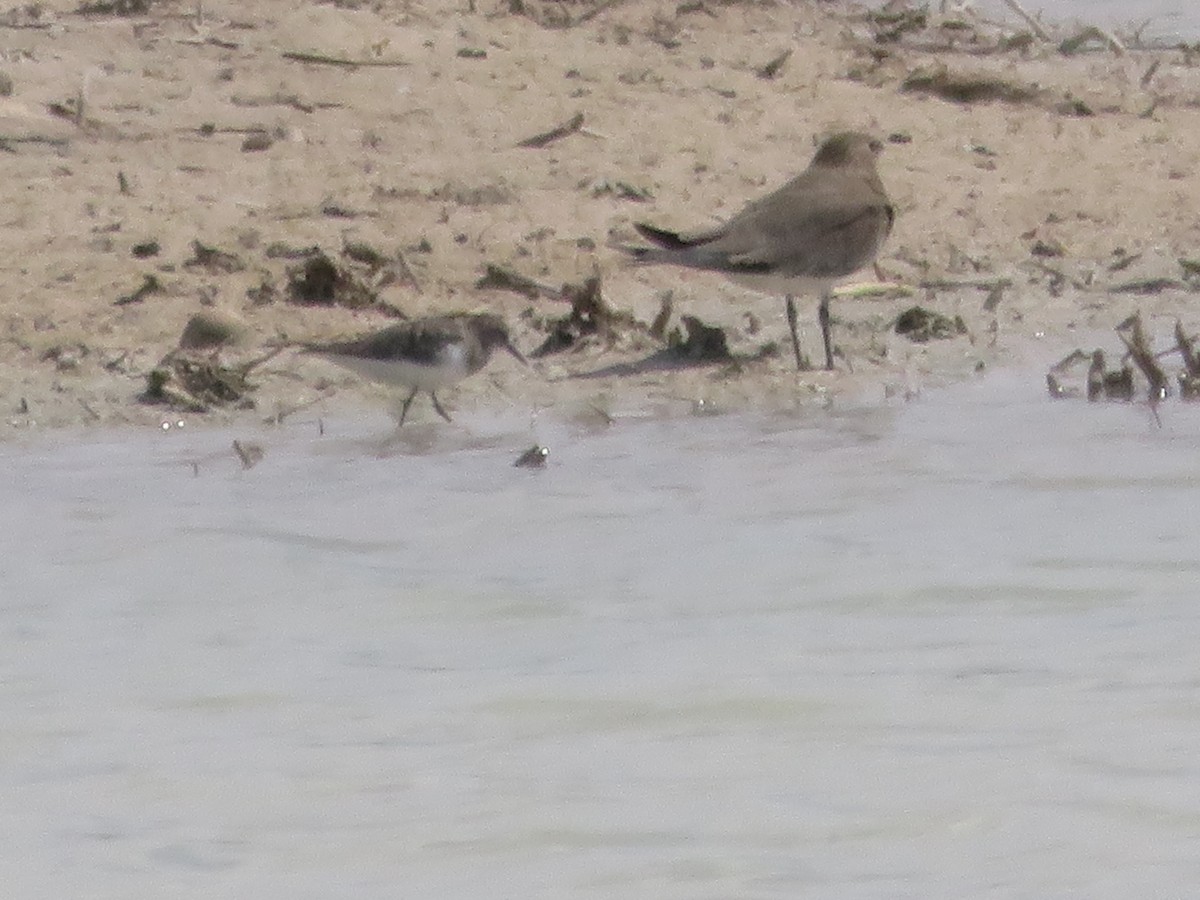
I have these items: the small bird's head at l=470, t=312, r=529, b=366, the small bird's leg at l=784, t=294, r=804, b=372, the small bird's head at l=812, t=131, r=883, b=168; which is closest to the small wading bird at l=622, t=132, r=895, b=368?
the small bird's leg at l=784, t=294, r=804, b=372

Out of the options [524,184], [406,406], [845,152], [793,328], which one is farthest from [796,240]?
[406,406]

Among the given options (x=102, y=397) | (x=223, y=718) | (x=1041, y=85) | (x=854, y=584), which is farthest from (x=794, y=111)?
(x=223, y=718)

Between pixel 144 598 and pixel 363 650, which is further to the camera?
pixel 144 598

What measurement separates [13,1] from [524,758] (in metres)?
6.63

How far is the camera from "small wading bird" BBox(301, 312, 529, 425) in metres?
8.12

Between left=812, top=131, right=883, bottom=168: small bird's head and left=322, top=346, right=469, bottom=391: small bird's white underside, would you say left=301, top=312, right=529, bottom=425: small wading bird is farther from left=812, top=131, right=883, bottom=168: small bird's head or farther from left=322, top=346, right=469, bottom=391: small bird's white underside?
left=812, top=131, right=883, bottom=168: small bird's head

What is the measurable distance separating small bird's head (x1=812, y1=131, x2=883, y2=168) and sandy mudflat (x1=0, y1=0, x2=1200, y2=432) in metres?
0.39

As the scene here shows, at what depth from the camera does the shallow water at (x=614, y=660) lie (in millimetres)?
4793

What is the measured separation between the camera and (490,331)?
8414 mm

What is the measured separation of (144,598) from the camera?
6.52m

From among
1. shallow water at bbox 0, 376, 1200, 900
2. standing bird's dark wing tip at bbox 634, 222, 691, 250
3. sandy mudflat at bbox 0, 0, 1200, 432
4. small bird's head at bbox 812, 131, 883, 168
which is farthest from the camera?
small bird's head at bbox 812, 131, 883, 168

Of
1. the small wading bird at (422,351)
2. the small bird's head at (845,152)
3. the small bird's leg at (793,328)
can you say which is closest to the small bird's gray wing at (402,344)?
the small wading bird at (422,351)

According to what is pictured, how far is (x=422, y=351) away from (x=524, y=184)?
2.11 meters

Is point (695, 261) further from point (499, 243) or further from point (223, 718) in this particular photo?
point (223, 718)
